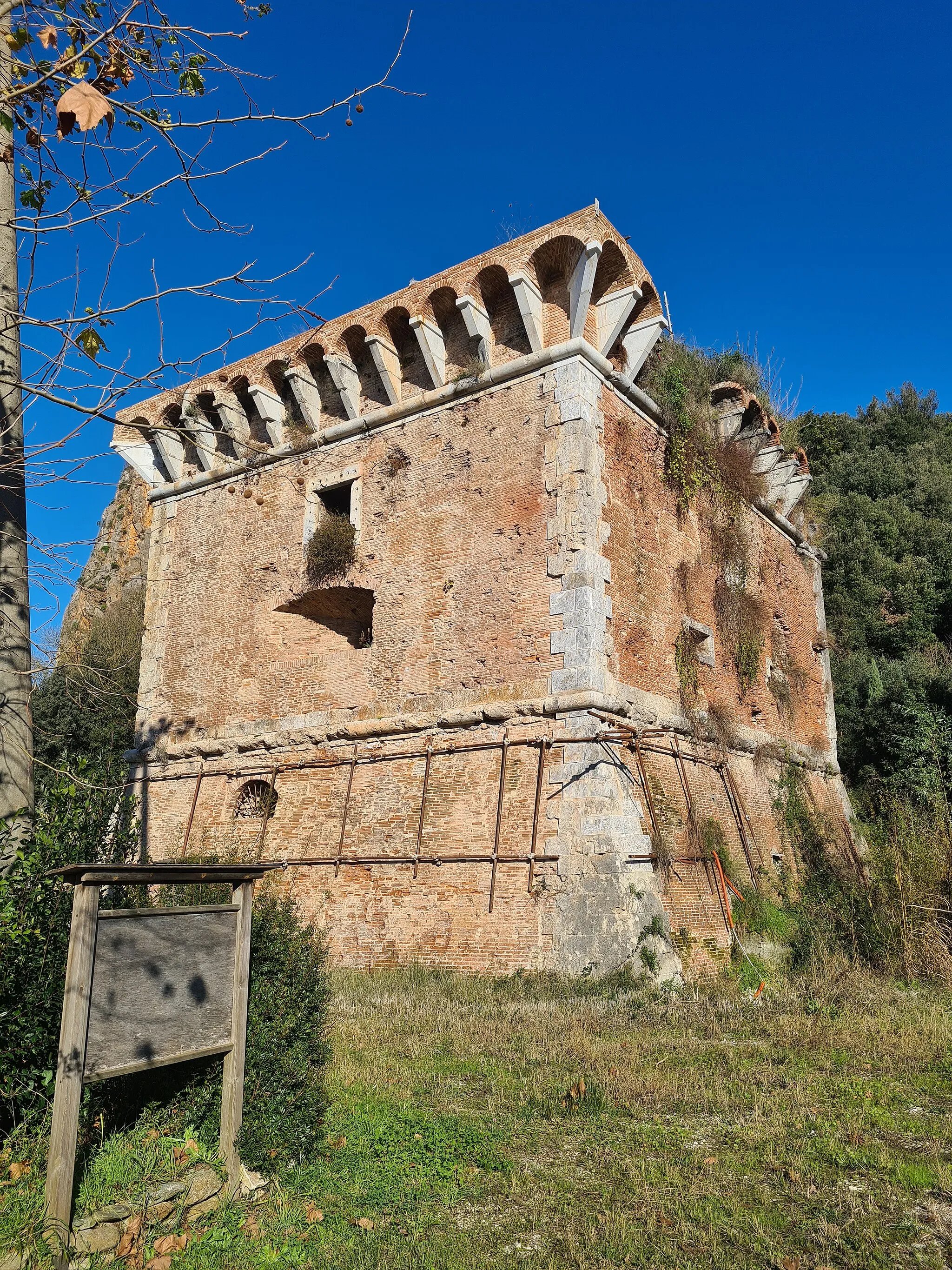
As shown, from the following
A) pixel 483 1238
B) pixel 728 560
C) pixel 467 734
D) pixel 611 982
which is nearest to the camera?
pixel 483 1238

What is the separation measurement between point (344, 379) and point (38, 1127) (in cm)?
1118

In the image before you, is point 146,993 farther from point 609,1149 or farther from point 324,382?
point 324,382

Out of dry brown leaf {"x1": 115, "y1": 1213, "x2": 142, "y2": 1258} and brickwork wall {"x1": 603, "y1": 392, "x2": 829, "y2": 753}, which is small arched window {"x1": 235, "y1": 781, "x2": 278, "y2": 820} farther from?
dry brown leaf {"x1": 115, "y1": 1213, "x2": 142, "y2": 1258}

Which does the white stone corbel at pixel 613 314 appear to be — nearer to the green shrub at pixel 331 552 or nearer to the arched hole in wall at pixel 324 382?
the arched hole in wall at pixel 324 382

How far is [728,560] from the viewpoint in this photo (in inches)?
567

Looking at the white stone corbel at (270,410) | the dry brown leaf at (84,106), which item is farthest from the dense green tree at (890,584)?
the dry brown leaf at (84,106)

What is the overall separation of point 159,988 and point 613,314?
410 inches

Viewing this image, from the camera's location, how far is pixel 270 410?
14.3 meters

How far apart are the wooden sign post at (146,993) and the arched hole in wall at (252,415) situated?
11257 millimetres

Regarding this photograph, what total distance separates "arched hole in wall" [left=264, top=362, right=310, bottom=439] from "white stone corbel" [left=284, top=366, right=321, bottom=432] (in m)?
0.09

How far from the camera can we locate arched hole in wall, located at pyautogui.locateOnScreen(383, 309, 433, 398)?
12961mm

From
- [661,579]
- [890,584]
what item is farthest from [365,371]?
[890,584]

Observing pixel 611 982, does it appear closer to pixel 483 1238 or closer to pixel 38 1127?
pixel 483 1238

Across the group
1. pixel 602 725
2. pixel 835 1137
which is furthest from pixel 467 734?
pixel 835 1137
